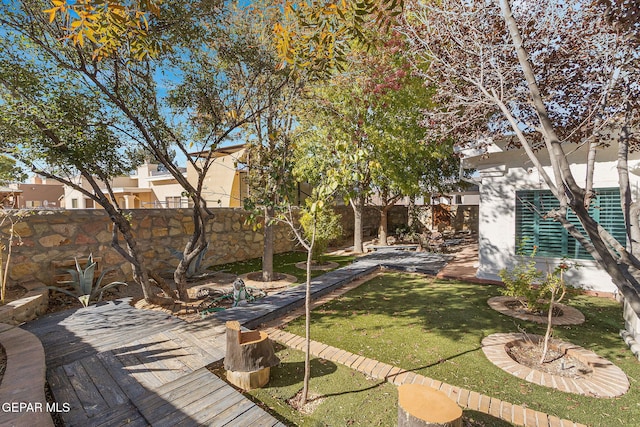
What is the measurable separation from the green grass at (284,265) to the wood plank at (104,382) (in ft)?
17.9

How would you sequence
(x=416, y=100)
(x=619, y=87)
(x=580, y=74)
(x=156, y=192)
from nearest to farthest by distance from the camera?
(x=619, y=87) < (x=580, y=74) < (x=416, y=100) < (x=156, y=192)

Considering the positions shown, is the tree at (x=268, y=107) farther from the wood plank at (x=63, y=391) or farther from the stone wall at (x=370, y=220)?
the stone wall at (x=370, y=220)

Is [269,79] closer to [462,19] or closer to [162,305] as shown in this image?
[462,19]

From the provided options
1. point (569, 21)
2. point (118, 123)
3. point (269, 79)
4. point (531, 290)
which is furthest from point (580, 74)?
point (118, 123)

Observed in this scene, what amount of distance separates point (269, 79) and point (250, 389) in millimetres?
6479

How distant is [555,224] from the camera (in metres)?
8.09

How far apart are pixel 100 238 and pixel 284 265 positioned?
18.6 ft

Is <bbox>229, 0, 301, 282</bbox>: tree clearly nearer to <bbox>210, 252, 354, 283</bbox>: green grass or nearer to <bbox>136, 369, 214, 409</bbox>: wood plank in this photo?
<bbox>210, 252, 354, 283</bbox>: green grass

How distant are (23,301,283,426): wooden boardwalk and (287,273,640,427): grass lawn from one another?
1.88 m

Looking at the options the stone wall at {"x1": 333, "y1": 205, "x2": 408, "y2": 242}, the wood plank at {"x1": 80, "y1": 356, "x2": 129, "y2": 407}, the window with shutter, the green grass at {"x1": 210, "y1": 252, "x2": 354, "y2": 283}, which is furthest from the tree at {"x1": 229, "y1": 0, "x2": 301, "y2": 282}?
the stone wall at {"x1": 333, "y1": 205, "x2": 408, "y2": 242}

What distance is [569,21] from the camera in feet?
15.2

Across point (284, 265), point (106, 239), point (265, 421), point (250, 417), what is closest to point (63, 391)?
point (250, 417)

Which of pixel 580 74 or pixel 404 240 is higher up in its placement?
pixel 580 74

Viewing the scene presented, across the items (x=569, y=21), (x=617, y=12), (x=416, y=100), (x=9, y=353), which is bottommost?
(x=9, y=353)
